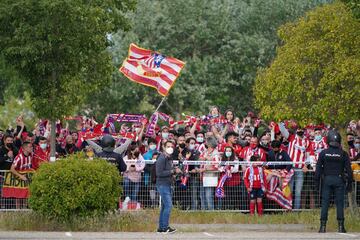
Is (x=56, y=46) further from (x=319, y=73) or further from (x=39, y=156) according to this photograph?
(x=319, y=73)

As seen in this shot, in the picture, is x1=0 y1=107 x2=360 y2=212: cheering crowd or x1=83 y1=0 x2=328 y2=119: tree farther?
x1=83 y1=0 x2=328 y2=119: tree

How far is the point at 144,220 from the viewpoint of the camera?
63.8 ft

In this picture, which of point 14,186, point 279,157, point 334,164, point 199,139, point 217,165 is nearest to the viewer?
point 334,164

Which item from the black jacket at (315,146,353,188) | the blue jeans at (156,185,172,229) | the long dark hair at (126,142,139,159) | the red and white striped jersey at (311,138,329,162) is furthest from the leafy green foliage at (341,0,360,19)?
the long dark hair at (126,142,139,159)

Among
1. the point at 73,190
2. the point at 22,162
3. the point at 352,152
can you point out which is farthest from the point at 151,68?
the point at 73,190

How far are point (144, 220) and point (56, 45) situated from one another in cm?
473

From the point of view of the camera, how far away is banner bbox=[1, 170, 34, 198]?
66.1ft

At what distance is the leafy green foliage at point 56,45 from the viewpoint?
68.2 ft

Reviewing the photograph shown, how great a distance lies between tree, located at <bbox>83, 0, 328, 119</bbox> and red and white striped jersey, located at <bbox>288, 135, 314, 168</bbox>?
23094 mm

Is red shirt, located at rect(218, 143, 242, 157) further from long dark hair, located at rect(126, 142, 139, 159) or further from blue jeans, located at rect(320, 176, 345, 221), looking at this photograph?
blue jeans, located at rect(320, 176, 345, 221)

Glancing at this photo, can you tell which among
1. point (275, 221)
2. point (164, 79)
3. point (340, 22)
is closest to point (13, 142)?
point (164, 79)

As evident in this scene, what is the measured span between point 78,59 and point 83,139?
262cm

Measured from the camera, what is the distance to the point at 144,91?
152 ft

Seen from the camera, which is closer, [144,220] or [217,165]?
[144,220]
